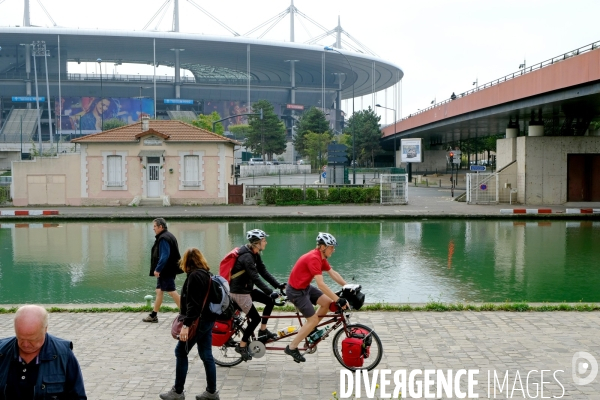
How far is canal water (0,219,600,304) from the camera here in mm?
12500

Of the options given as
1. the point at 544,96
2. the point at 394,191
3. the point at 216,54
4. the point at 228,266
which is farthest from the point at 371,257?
the point at 216,54

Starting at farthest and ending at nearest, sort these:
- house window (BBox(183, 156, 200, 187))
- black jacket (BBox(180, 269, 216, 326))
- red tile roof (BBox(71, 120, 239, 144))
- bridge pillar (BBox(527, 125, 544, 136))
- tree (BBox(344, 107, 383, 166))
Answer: tree (BBox(344, 107, 383, 166)) < bridge pillar (BBox(527, 125, 544, 136)) < house window (BBox(183, 156, 200, 187)) < red tile roof (BBox(71, 120, 239, 144)) < black jacket (BBox(180, 269, 216, 326))

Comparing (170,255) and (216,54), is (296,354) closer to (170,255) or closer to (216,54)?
(170,255)

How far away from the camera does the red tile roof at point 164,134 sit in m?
34.8

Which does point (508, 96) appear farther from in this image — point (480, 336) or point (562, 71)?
point (480, 336)

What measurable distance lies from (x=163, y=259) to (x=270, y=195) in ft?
85.8

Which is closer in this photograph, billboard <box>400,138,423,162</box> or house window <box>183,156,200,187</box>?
house window <box>183,156,200,187</box>

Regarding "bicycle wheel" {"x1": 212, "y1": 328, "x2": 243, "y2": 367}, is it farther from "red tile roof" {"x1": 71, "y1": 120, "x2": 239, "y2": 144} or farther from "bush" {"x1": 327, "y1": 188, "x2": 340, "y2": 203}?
"bush" {"x1": 327, "y1": 188, "x2": 340, "y2": 203}

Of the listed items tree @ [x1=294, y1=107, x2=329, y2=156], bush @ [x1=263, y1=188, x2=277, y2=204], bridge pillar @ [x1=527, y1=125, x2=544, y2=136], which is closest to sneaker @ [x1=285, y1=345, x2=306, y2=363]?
bush @ [x1=263, y1=188, x2=277, y2=204]

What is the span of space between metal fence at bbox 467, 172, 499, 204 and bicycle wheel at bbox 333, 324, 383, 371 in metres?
29.9

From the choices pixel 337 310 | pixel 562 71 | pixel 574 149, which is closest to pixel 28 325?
pixel 337 310

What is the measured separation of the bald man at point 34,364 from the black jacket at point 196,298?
7.81ft

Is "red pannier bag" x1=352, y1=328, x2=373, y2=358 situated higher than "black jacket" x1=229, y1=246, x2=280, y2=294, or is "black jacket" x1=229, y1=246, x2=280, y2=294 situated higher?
"black jacket" x1=229, y1=246, x2=280, y2=294

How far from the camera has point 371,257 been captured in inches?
676
